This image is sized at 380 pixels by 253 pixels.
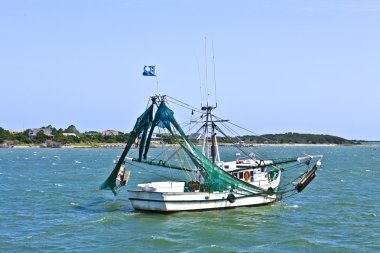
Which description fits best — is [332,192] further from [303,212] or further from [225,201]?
[225,201]

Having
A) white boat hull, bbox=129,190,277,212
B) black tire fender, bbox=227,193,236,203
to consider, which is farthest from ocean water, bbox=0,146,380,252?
black tire fender, bbox=227,193,236,203

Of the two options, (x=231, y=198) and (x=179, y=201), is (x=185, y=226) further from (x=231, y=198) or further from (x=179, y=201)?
(x=231, y=198)

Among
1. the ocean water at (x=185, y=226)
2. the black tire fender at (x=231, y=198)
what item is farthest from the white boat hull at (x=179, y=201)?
the ocean water at (x=185, y=226)

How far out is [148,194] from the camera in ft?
126

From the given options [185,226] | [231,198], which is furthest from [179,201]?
[231,198]

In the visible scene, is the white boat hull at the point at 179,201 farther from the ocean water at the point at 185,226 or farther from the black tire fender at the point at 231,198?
the ocean water at the point at 185,226

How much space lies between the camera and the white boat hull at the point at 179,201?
125 ft

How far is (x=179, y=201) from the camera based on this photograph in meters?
38.4

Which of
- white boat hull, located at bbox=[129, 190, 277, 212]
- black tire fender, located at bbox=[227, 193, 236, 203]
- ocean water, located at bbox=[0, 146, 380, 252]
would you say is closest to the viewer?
ocean water, located at bbox=[0, 146, 380, 252]

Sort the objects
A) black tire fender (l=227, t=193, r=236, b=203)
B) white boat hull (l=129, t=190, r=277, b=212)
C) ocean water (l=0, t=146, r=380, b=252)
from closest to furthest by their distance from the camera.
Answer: ocean water (l=0, t=146, r=380, b=252) < white boat hull (l=129, t=190, r=277, b=212) < black tire fender (l=227, t=193, r=236, b=203)

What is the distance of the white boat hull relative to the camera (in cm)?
3809

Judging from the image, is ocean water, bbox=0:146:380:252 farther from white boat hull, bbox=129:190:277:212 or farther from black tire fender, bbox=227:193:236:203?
black tire fender, bbox=227:193:236:203

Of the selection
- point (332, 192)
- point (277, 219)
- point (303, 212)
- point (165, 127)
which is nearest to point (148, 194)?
point (165, 127)

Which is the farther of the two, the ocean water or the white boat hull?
the white boat hull
